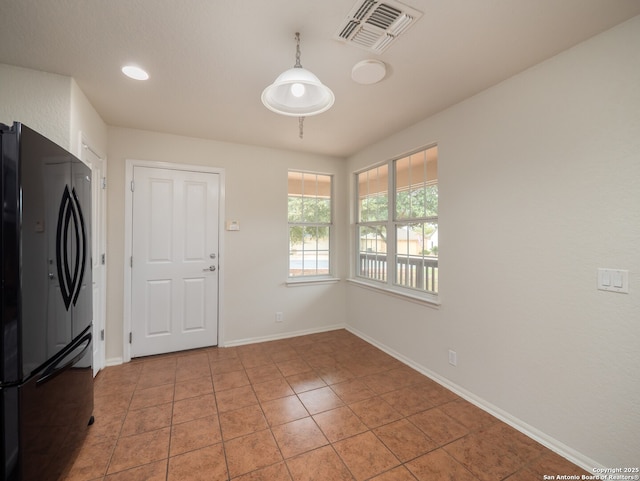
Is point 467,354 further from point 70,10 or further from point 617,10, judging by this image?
point 70,10

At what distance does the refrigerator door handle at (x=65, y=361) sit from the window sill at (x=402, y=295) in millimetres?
2684

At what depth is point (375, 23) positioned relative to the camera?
1.55 m

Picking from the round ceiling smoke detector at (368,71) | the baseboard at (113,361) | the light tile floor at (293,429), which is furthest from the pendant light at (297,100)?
the baseboard at (113,361)

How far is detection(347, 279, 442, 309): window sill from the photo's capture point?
2731 millimetres

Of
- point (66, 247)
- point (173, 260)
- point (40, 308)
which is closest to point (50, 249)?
point (66, 247)

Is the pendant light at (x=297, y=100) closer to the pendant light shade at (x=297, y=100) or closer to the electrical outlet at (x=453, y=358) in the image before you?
the pendant light shade at (x=297, y=100)

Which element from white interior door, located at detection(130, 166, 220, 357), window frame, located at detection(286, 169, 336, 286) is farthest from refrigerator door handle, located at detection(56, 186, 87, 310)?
window frame, located at detection(286, 169, 336, 286)

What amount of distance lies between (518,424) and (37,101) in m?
4.06

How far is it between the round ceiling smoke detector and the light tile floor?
247 centimetres

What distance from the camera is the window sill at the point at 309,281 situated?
3.87 m

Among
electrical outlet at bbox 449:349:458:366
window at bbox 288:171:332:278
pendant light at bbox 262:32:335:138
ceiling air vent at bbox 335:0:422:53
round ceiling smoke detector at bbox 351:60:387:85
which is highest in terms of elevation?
ceiling air vent at bbox 335:0:422:53

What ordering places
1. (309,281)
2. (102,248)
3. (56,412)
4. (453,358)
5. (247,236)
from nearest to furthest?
A: (56,412), (453,358), (102,248), (247,236), (309,281)

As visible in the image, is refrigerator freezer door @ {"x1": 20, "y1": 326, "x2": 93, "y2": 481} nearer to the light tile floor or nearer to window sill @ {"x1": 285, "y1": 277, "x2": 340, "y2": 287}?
the light tile floor

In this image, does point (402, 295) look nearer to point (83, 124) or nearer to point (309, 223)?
point (309, 223)
